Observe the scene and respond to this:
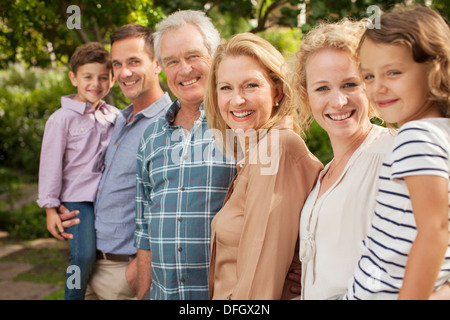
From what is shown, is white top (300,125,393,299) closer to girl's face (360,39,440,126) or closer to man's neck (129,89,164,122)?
girl's face (360,39,440,126)

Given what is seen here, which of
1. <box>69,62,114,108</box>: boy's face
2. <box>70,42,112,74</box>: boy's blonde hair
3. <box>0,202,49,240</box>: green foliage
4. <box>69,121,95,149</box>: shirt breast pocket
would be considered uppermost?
<box>70,42,112,74</box>: boy's blonde hair

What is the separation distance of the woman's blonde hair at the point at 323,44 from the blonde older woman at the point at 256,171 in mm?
127

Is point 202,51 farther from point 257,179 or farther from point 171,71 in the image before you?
point 257,179

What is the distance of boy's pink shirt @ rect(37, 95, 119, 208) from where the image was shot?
9.03 feet

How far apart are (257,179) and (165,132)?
87 centimetres

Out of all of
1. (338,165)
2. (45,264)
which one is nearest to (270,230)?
(338,165)

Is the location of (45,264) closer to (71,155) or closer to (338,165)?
(71,155)

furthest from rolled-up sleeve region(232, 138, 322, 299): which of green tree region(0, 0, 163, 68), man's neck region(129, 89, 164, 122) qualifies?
green tree region(0, 0, 163, 68)

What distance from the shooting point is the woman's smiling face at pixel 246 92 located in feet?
6.22

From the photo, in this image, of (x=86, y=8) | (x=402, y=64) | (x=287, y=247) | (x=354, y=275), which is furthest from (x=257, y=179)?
(x=86, y=8)

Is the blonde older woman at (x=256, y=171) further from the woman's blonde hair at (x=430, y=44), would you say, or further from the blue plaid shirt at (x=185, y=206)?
the woman's blonde hair at (x=430, y=44)

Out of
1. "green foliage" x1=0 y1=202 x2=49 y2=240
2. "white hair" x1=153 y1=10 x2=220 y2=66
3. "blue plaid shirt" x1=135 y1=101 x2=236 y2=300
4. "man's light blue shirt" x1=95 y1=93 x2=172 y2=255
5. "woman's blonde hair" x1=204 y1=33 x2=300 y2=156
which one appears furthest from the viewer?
"green foliage" x1=0 y1=202 x2=49 y2=240

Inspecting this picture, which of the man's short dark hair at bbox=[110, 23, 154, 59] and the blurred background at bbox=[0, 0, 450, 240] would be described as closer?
the man's short dark hair at bbox=[110, 23, 154, 59]

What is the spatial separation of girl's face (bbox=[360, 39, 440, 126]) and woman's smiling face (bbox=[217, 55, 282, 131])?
0.55 m
